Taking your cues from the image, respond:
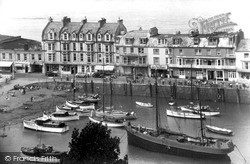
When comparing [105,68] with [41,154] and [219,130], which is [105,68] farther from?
[41,154]

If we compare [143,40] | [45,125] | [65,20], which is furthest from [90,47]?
[45,125]

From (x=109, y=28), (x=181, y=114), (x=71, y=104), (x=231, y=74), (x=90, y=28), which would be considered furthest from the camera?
(x=90, y=28)

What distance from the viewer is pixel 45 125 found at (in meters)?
21.2

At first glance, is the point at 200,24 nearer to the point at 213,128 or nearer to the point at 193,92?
the point at 193,92

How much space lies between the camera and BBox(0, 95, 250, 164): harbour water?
1830cm

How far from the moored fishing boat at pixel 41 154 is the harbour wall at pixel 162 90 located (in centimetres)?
855

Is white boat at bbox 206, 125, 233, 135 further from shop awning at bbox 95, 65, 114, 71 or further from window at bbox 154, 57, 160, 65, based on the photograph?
shop awning at bbox 95, 65, 114, 71

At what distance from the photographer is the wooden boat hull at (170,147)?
1803cm

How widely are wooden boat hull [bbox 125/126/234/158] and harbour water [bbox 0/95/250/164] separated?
17 cm

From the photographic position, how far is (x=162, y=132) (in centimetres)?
1934

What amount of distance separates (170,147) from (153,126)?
2.97 meters

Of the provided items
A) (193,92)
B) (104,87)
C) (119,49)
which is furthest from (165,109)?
(119,49)

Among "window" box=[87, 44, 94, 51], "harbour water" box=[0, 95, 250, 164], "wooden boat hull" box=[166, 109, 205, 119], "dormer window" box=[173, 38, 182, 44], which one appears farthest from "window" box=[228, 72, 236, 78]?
"window" box=[87, 44, 94, 51]

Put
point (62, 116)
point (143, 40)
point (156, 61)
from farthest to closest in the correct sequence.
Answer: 1. point (143, 40)
2. point (156, 61)
3. point (62, 116)
